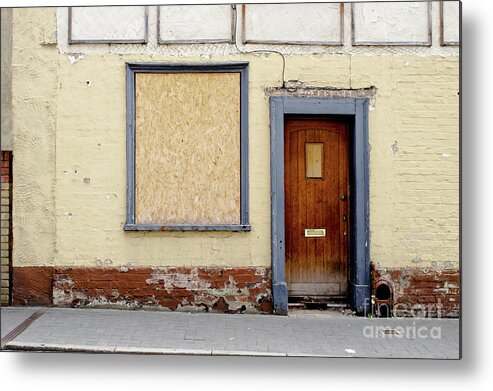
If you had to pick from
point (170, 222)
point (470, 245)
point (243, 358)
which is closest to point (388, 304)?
point (470, 245)

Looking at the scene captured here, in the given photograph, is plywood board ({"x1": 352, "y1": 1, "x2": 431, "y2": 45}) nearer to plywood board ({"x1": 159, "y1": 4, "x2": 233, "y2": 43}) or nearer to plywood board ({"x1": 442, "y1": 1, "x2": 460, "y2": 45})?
plywood board ({"x1": 442, "y1": 1, "x2": 460, "y2": 45})

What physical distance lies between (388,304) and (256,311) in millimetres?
971

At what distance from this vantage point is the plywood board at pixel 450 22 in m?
3.38

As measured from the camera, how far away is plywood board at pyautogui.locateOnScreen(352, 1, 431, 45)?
363 centimetres

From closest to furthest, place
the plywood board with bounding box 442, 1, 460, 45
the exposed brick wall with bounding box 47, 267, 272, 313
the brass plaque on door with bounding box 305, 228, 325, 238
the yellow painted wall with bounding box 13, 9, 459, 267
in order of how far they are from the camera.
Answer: the plywood board with bounding box 442, 1, 460, 45 < the yellow painted wall with bounding box 13, 9, 459, 267 < the exposed brick wall with bounding box 47, 267, 272, 313 < the brass plaque on door with bounding box 305, 228, 325, 238

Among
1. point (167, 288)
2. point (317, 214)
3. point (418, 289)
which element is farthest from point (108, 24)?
point (418, 289)

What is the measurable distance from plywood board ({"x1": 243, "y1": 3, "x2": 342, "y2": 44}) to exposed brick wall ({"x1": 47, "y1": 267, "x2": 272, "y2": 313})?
1.73 m

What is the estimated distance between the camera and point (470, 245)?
10.8 ft

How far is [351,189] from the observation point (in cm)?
404

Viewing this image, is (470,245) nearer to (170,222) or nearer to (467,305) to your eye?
(467,305)
